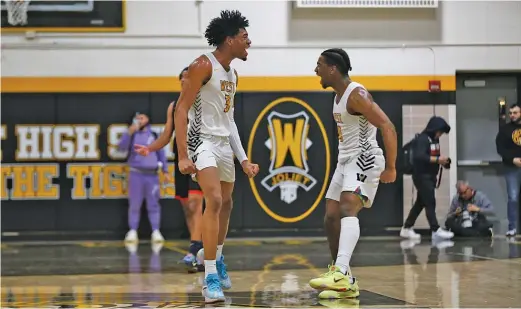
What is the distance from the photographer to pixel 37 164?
13.7 metres

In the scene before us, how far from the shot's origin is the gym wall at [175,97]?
13.8 m

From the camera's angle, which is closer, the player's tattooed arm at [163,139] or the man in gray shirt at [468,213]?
the player's tattooed arm at [163,139]

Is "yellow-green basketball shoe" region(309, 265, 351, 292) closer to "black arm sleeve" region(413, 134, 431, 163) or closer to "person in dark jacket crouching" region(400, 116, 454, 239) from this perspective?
"person in dark jacket crouching" region(400, 116, 454, 239)

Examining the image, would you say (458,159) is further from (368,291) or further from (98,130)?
(368,291)

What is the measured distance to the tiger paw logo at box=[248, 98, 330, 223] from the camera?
45.8 ft

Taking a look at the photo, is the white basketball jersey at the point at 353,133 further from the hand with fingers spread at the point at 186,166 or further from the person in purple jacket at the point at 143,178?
the person in purple jacket at the point at 143,178

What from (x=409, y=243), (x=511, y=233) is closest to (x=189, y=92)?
(x=409, y=243)

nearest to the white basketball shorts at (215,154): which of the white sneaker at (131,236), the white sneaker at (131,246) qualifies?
the white sneaker at (131,246)

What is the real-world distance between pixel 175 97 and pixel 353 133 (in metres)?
7.86

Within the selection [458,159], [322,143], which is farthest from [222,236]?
[458,159]

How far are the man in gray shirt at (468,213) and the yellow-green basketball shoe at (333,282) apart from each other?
7.74 m

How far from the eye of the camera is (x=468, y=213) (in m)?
13.3

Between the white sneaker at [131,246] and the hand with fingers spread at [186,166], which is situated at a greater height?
the hand with fingers spread at [186,166]

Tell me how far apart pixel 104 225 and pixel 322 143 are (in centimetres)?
408
